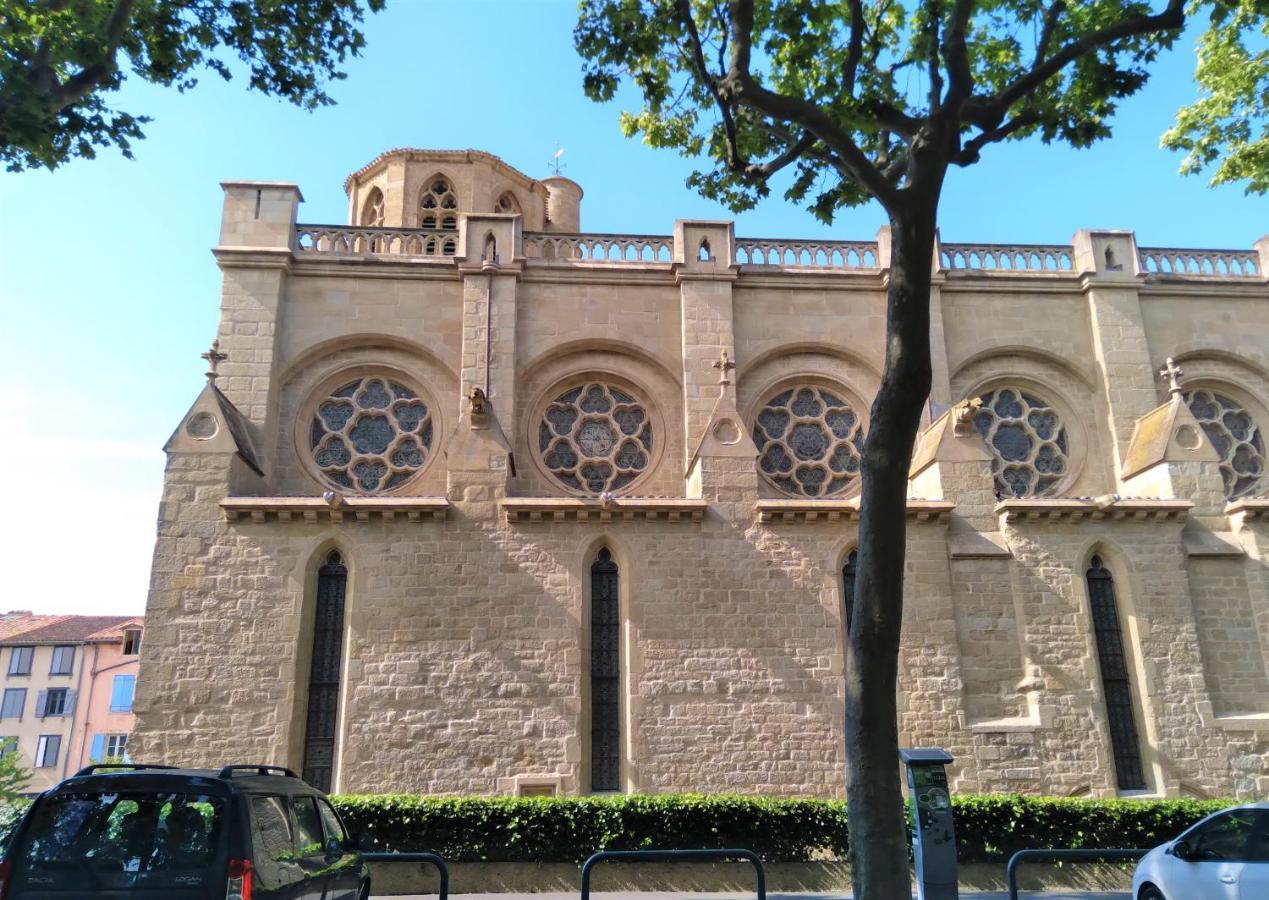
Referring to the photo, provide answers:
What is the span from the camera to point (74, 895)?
5.50 m

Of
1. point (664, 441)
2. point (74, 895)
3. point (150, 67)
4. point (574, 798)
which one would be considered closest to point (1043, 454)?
point (664, 441)

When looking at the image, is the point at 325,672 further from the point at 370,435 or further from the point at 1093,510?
the point at 1093,510

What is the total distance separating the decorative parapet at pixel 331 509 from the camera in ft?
48.3

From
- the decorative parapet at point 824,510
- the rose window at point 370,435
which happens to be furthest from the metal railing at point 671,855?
the rose window at point 370,435

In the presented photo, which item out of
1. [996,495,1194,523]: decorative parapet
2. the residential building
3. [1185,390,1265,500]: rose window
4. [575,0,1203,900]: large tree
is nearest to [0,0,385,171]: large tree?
[575,0,1203,900]: large tree

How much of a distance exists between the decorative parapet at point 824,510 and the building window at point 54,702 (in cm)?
4165

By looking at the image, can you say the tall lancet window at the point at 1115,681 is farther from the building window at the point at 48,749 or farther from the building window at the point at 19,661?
the building window at the point at 19,661

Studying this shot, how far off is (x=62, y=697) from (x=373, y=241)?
1430 inches

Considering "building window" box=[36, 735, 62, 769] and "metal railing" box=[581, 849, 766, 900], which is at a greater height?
"building window" box=[36, 735, 62, 769]

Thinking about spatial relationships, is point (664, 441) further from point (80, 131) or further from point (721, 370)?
point (80, 131)

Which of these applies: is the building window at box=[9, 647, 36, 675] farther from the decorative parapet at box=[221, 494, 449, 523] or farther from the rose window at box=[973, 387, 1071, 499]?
the rose window at box=[973, 387, 1071, 499]

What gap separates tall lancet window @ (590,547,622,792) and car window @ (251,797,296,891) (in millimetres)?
8265

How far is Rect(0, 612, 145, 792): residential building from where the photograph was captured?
143 feet

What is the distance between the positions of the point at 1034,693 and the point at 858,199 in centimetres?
872
